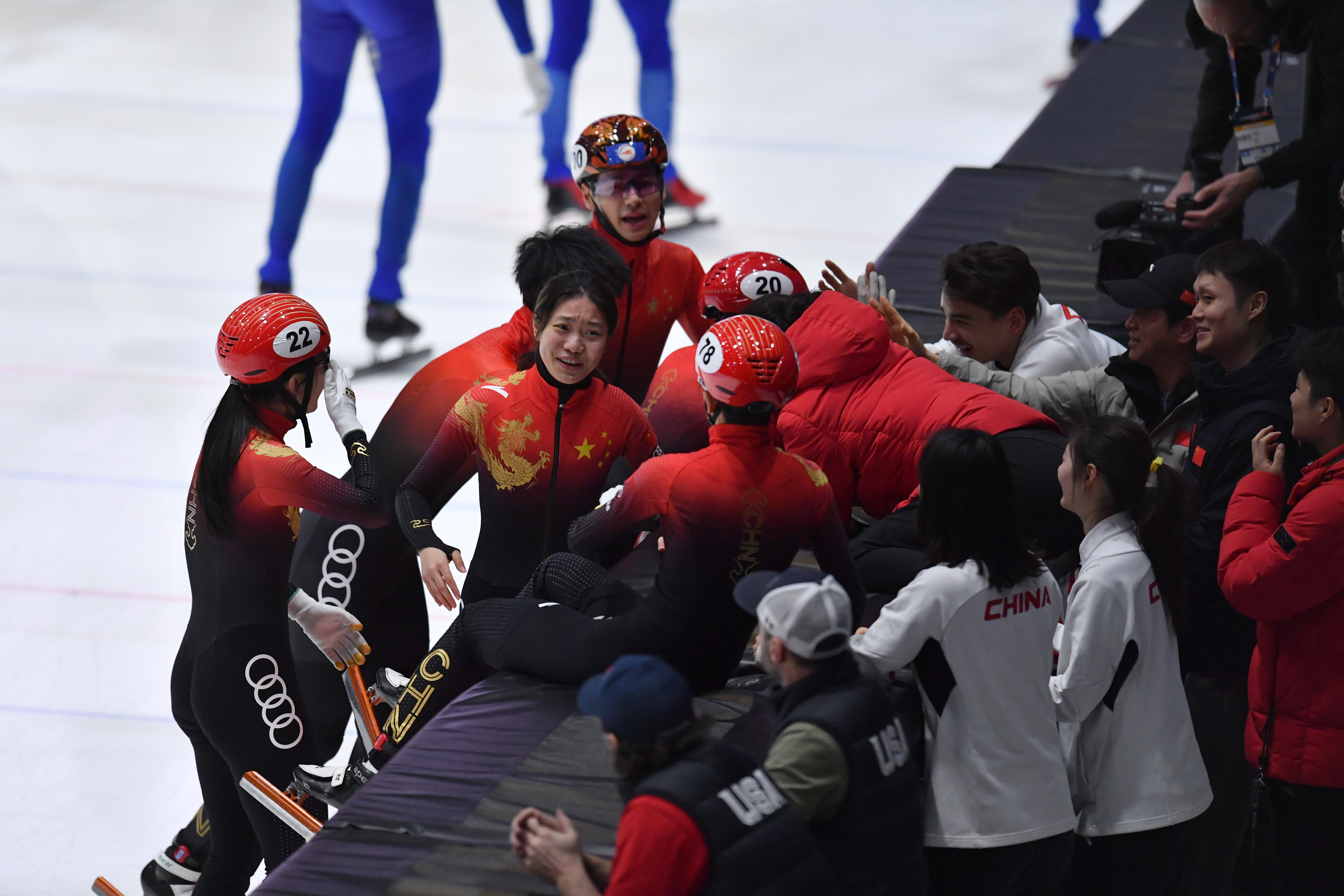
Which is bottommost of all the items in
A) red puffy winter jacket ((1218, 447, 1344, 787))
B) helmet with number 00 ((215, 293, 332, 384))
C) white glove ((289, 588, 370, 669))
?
white glove ((289, 588, 370, 669))

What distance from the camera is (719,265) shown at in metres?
3.66

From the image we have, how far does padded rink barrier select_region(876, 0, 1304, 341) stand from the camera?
5410 mm

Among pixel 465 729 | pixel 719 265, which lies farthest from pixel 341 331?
pixel 465 729

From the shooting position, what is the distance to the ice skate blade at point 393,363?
20.3 feet

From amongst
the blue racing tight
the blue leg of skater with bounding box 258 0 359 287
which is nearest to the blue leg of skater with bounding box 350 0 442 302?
the blue racing tight

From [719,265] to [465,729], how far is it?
148 centimetres

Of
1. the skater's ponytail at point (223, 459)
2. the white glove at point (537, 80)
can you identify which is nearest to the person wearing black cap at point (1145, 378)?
the skater's ponytail at point (223, 459)

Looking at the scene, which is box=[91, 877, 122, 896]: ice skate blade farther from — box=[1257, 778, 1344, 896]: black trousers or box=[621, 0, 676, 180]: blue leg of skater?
box=[621, 0, 676, 180]: blue leg of skater

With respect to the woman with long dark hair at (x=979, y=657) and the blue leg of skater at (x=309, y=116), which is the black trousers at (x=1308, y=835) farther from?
the blue leg of skater at (x=309, y=116)

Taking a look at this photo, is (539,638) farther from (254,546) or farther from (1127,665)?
(1127,665)

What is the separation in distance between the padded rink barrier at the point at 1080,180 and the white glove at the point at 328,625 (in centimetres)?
252

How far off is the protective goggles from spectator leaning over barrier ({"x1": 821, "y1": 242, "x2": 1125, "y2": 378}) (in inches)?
20.7

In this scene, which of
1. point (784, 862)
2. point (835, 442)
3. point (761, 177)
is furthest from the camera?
point (761, 177)

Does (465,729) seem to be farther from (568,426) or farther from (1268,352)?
(1268,352)
